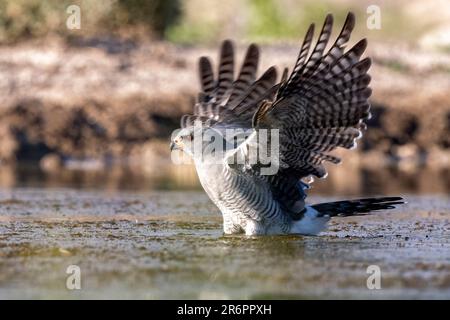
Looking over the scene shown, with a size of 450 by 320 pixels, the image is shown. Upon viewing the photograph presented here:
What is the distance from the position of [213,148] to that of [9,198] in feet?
11.6

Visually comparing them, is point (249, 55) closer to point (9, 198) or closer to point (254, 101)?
point (254, 101)

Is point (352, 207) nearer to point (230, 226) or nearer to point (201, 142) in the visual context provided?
point (230, 226)

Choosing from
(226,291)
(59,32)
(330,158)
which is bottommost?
(226,291)

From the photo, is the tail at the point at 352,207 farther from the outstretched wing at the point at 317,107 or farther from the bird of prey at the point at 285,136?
the outstretched wing at the point at 317,107

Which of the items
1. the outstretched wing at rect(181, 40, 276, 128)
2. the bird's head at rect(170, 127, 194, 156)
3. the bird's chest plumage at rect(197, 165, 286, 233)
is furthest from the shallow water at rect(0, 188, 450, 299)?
the outstretched wing at rect(181, 40, 276, 128)

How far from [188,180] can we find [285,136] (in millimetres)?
6489

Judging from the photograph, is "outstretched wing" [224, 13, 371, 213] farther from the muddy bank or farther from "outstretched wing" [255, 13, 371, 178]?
the muddy bank

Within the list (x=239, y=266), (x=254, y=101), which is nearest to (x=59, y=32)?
(x=254, y=101)

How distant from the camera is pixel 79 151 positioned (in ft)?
53.6

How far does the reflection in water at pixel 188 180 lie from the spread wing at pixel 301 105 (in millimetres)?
3549

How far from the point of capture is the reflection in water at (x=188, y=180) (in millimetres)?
11867

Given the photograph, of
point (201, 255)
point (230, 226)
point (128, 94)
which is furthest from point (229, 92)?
point (128, 94)

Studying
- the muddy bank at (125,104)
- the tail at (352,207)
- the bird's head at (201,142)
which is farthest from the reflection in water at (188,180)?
the bird's head at (201,142)

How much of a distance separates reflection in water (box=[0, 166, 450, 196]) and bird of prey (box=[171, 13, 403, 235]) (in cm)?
355
